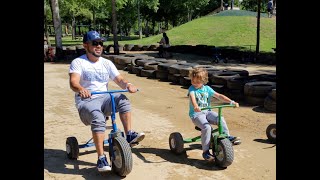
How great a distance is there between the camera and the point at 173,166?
15.5 feet

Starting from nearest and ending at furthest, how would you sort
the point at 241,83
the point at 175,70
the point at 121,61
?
the point at 241,83
the point at 175,70
the point at 121,61

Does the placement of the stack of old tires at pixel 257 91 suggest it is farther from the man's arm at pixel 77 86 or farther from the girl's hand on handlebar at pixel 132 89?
the man's arm at pixel 77 86

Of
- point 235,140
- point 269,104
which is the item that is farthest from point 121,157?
point 269,104

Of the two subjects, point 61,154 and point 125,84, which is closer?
point 125,84

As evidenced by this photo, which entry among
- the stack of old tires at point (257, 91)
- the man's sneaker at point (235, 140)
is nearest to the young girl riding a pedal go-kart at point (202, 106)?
the man's sneaker at point (235, 140)

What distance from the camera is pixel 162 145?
18.5 feet

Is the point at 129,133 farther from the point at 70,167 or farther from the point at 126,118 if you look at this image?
the point at 70,167

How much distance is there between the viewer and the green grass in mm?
29483

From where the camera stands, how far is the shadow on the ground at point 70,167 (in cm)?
441

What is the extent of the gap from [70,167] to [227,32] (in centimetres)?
2911
